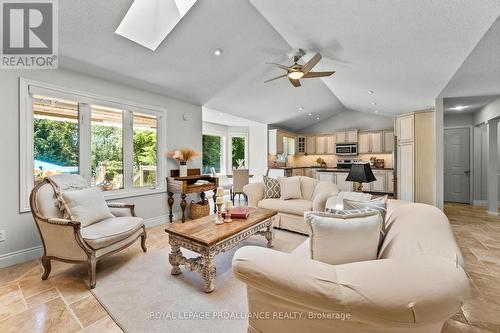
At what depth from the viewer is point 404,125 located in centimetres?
513

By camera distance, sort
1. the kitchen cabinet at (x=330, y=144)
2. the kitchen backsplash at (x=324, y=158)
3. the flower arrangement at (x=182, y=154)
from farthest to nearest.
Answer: the kitchen cabinet at (x=330, y=144)
the kitchen backsplash at (x=324, y=158)
the flower arrangement at (x=182, y=154)

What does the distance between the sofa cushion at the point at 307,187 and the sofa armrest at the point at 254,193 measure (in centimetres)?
75

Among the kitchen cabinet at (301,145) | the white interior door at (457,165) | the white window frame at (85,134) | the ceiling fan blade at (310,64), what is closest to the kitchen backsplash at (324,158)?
the kitchen cabinet at (301,145)

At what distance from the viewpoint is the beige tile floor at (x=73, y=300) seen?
160 centimetres

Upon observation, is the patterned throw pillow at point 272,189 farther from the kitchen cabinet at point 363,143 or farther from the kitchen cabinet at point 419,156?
the kitchen cabinet at point 363,143

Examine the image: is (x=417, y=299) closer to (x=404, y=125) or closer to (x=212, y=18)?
(x=212, y=18)

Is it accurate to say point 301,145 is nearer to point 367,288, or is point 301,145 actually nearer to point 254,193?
point 254,193

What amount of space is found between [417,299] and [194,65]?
372cm

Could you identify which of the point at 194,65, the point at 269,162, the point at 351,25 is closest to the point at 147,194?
the point at 194,65

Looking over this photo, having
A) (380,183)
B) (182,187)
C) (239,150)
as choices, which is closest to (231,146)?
(239,150)

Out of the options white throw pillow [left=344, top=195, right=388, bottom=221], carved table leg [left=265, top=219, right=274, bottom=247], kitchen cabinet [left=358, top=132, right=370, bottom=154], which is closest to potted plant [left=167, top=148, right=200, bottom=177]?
carved table leg [left=265, top=219, right=274, bottom=247]

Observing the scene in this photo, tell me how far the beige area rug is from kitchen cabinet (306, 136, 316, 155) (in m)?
6.89

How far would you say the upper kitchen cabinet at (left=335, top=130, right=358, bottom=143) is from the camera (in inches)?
304

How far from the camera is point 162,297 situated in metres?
1.93
